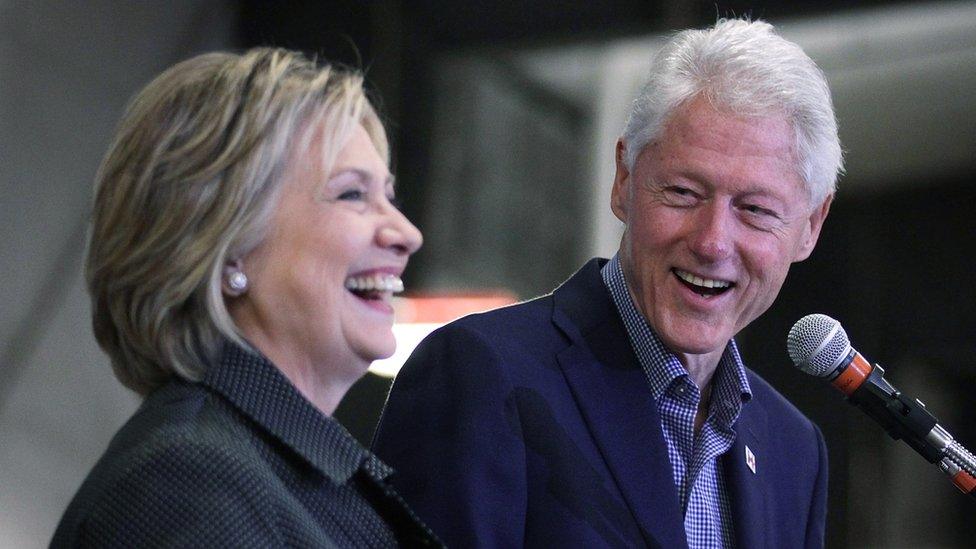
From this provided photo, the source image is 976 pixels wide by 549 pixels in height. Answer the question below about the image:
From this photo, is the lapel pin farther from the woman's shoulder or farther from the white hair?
the woman's shoulder

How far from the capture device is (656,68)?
207 cm

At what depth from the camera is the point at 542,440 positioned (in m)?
1.80

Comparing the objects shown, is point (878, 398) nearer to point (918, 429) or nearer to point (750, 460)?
point (918, 429)

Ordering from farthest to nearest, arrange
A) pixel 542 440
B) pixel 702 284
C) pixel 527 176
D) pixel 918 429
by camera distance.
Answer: pixel 527 176, pixel 702 284, pixel 542 440, pixel 918 429

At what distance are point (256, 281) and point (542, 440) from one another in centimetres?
54

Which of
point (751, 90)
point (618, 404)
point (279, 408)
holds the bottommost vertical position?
point (618, 404)

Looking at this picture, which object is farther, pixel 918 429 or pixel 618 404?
pixel 618 404

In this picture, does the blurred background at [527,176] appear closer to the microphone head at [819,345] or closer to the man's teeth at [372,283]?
the microphone head at [819,345]

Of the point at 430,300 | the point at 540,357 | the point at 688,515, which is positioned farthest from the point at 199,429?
the point at 430,300

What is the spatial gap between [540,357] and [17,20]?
4062mm

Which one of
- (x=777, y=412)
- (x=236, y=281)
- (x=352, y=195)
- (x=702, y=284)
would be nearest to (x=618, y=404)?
(x=702, y=284)

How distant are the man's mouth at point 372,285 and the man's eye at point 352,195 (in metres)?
0.09

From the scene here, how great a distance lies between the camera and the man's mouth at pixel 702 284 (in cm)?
191

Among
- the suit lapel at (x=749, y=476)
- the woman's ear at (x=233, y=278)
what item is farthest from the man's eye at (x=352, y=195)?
the suit lapel at (x=749, y=476)
